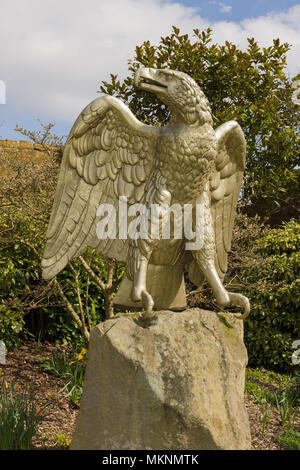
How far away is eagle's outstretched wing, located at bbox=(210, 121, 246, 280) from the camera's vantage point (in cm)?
314

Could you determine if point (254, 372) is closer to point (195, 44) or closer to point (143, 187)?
point (143, 187)

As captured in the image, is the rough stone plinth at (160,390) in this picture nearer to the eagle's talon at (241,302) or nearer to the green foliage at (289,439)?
the eagle's talon at (241,302)

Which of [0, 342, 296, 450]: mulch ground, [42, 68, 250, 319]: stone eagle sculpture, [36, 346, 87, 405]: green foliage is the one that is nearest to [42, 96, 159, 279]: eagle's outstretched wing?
[42, 68, 250, 319]: stone eagle sculpture

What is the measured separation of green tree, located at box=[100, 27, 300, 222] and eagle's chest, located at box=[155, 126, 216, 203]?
2831mm

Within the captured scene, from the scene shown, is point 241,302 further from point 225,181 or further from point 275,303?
point 275,303

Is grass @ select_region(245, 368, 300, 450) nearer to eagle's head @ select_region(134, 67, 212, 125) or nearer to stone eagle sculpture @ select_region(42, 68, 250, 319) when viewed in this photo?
stone eagle sculpture @ select_region(42, 68, 250, 319)

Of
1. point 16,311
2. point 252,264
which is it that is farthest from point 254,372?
point 16,311

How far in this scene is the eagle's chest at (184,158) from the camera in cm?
283

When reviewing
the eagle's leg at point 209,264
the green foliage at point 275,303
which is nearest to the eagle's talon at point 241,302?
the eagle's leg at point 209,264

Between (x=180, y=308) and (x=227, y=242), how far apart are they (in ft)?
2.13

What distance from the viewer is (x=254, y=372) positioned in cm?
508

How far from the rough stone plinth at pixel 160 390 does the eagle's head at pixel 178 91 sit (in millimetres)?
1220

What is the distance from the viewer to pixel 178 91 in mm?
2801

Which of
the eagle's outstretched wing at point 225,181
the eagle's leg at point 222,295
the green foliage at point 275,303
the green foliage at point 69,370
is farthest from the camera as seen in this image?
the green foliage at point 275,303
